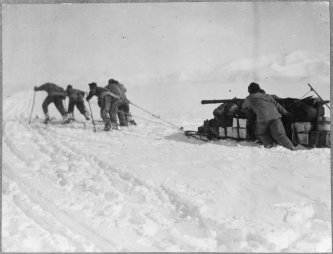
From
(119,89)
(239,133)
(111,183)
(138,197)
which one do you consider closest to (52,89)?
(119,89)

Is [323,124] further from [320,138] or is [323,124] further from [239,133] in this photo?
[239,133]

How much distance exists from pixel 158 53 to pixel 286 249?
3060 mm

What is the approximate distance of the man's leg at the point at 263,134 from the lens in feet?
17.8

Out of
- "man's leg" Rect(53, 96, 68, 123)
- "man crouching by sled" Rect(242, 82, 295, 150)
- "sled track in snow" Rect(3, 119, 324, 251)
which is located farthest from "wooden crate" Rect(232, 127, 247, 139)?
"man's leg" Rect(53, 96, 68, 123)

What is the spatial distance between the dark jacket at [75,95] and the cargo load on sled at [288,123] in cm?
228

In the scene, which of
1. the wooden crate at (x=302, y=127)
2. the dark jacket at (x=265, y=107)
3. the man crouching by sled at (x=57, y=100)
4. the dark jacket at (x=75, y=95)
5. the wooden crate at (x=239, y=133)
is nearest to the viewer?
the wooden crate at (x=302, y=127)

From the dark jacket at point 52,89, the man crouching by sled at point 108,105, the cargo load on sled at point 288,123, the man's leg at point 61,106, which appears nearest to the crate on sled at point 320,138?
the cargo load on sled at point 288,123

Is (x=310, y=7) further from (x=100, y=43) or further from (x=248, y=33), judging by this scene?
(x=100, y=43)

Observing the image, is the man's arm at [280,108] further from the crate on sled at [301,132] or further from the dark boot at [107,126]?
the dark boot at [107,126]

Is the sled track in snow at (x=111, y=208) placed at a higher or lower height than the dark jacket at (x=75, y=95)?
lower

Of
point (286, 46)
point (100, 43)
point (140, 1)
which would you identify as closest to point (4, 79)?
point (100, 43)

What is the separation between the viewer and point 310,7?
4.82 meters

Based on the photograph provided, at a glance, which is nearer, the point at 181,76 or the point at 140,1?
the point at 140,1

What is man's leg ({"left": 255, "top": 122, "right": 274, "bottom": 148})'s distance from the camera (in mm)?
5426
